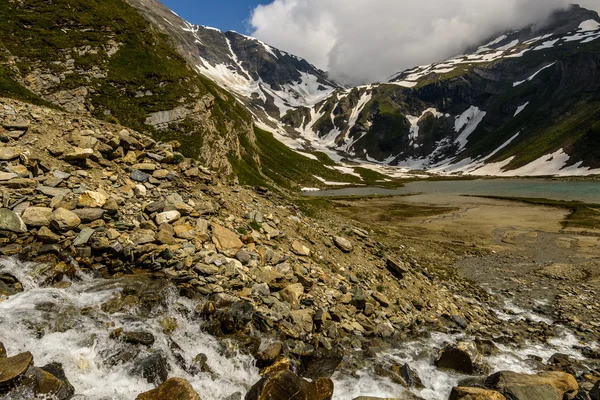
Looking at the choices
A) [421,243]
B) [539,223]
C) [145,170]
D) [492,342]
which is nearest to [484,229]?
[539,223]

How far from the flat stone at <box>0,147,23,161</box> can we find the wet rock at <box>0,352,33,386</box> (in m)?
9.04

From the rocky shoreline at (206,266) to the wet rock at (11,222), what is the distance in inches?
1.4

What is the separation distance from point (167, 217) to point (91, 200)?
2.90m

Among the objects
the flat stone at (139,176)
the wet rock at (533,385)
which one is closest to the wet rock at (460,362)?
the wet rock at (533,385)

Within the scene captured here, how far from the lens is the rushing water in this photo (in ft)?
24.7

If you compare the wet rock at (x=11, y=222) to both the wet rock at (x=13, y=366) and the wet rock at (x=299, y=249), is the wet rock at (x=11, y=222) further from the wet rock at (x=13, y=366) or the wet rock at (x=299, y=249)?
the wet rock at (x=299, y=249)

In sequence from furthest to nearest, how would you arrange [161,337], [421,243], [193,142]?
[193,142]
[421,243]
[161,337]

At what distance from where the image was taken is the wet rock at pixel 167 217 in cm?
1291

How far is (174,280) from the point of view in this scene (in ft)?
35.7

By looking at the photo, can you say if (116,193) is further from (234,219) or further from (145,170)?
(234,219)

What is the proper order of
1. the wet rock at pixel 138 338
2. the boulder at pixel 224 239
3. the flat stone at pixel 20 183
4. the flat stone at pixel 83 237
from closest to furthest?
the wet rock at pixel 138 338
the flat stone at pixel 83 237
the flat stone at pixel 20 183
the boulder at pixel 224 239

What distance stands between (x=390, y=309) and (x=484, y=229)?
149ft

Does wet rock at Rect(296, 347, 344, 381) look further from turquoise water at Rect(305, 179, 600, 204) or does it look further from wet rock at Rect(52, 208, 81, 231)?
turquoise water at Rect(305, 179, 600, 204)

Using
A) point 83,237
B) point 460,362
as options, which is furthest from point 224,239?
point 460,362
